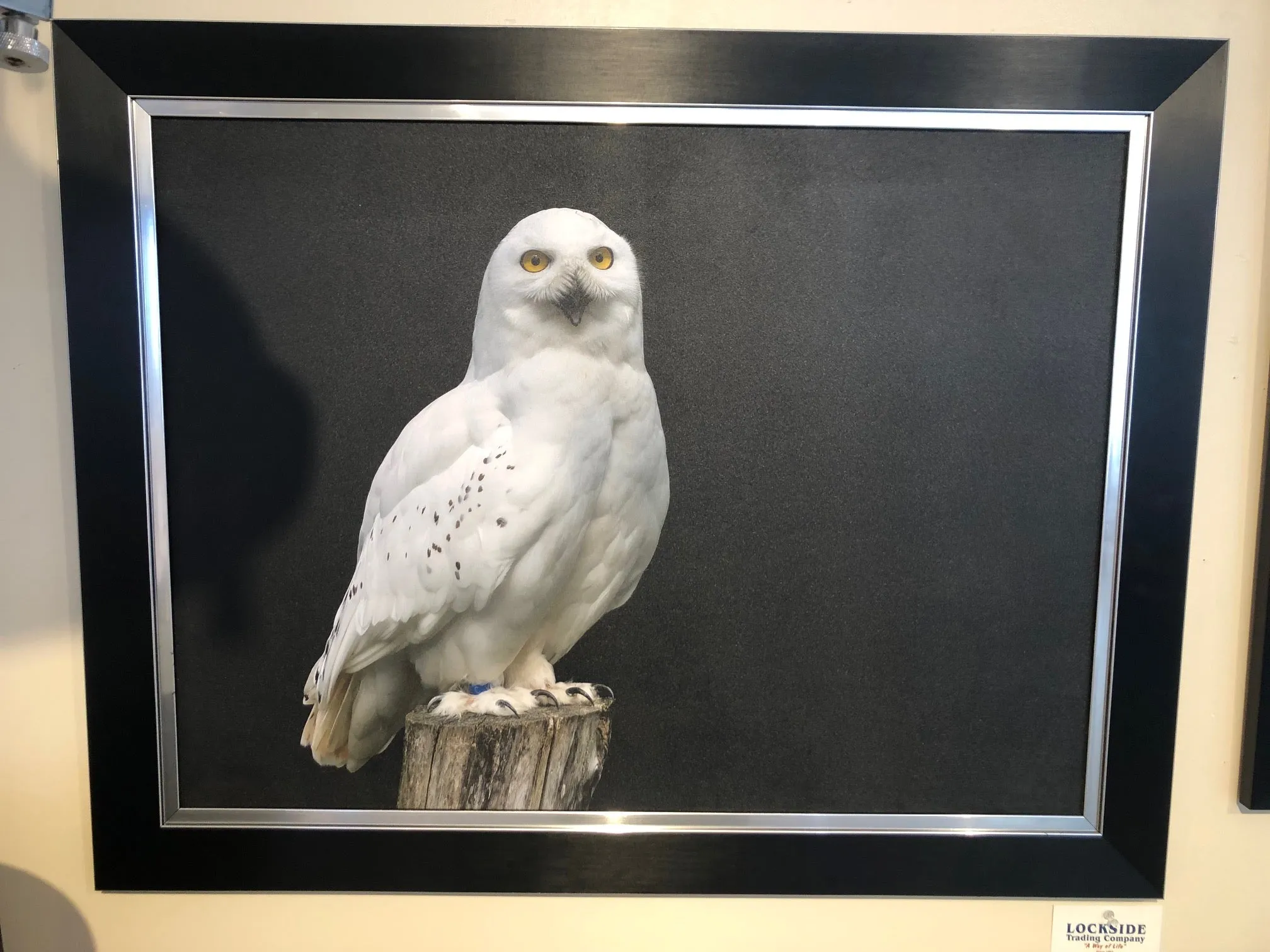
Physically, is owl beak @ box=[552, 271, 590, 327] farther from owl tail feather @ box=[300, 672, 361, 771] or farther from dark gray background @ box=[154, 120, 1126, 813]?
owl tail feather @ box=[300, 672, 361, 771]

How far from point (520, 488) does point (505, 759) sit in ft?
1.07

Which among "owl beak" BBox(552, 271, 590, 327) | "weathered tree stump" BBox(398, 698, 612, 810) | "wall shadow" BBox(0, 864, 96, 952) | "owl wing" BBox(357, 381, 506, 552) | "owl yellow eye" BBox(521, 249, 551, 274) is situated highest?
"owl yellow eye" BBox(521, 249, 551, 274)

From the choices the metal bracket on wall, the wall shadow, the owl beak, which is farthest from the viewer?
the wall shadow

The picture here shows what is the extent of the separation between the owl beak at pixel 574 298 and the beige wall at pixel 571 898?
0.30 meters

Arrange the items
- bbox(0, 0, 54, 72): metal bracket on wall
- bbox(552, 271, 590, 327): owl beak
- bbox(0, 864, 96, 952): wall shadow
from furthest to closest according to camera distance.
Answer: bbox(0, 864, 96, 952): wall shadow
bbox(552, 271, 590, 327): owl beak
bbox(0, 0, 54, 72): metal bracket on wall

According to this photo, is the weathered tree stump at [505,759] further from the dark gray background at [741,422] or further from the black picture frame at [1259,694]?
the black picture frame at [1259,694]

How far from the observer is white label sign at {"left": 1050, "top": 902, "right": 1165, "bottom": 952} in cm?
93

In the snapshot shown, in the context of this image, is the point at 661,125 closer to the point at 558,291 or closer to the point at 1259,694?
the point at 558,291

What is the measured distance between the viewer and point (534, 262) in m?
0.81

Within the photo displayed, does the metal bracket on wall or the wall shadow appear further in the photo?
the wall shadow

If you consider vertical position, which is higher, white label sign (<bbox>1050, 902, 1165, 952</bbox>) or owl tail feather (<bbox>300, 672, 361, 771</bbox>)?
owl tail feather (<bbox>300, 672, 361, 771</bbox>)

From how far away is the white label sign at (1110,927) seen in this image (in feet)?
3.04

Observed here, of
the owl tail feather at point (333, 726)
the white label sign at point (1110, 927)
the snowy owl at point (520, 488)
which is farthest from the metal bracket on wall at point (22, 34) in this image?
the white label sign at point (1110, 927)

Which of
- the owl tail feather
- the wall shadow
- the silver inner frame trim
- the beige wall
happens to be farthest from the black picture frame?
the wall shadow
